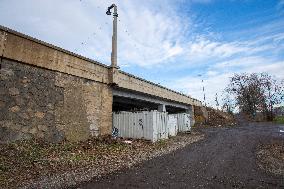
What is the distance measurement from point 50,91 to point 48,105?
690 mm

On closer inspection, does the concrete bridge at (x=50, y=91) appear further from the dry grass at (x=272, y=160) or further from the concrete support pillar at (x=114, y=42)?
the dry grass at (x=272, y=160)

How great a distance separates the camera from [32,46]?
11359mm

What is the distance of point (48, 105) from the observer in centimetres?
1197

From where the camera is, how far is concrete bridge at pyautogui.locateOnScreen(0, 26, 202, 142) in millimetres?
10266

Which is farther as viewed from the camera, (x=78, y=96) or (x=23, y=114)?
(x=78, y=96)

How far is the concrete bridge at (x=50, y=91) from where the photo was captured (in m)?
10.3

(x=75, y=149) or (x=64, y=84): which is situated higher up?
(x=64, y=84)

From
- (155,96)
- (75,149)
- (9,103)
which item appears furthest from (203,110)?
(9,103)

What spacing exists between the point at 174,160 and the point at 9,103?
23.7 feet

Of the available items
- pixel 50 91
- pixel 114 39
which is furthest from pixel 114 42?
pixel 50 91

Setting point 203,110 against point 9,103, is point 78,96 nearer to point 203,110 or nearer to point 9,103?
point 9,103

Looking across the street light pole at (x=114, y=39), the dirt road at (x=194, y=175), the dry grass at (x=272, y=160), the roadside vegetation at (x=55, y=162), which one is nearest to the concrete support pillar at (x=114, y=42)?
the street light pole at (x=114, y=39)

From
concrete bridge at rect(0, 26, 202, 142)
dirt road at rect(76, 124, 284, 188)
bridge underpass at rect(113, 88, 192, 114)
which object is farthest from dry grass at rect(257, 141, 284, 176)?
bridge underpass at rect(113, 88, 192, 114)

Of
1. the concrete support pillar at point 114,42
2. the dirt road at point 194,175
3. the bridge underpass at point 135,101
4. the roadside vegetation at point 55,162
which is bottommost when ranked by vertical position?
the dirt road at point 194,175
